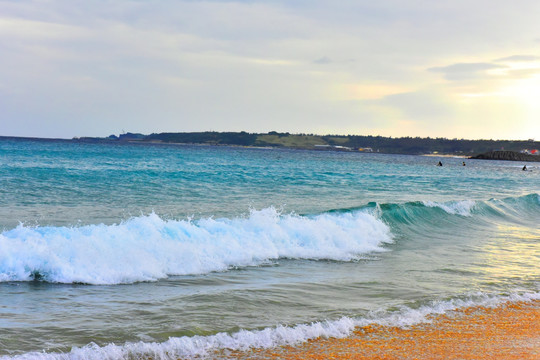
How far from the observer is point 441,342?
19.3 feet

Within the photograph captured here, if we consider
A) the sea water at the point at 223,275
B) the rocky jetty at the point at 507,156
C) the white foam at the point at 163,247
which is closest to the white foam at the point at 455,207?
the sea water at the point at 223,275

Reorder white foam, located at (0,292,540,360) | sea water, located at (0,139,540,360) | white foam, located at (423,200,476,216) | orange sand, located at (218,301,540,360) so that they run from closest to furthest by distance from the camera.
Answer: white foam, located at (0,292,540,360)
orange sand, located at (218,301,540,360)
sea water, located at (0,139,540,360)
white foam, located at (423,200,476,216)

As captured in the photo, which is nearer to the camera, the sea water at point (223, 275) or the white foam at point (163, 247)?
the sea water at point (223, 275)

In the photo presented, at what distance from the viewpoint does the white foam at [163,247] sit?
8.20 meters

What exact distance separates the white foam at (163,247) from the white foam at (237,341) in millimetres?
3030

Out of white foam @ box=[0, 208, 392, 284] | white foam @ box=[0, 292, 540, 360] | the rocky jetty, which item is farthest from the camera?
the rocky jetty

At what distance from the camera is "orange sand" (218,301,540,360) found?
537cm

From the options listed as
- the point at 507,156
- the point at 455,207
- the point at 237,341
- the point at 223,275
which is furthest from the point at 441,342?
the point at 507,156

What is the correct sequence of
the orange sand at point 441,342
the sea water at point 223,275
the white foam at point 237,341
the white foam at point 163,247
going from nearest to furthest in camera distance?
the white foam at point 237,341
the orange sand at point 441,342
the sea water at point 223,275
the white foam at point 163,247

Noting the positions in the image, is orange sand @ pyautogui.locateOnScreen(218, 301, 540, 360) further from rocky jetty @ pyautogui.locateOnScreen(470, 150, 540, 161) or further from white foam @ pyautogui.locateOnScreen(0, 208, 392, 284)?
rocky jetty @ pyautogui.locateOnScreen(470, 150, 540, 161)

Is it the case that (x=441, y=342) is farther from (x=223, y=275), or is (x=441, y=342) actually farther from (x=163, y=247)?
(x=163, y=247)

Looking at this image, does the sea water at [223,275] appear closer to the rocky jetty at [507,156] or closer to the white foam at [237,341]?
the white foam at [237,341]

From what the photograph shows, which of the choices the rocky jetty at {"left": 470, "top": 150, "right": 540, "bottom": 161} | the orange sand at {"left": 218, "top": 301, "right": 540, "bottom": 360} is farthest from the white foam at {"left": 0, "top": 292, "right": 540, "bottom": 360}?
the rocky jetty at {"left": 470, "top": 150, "right": 540, "bottom": 161}

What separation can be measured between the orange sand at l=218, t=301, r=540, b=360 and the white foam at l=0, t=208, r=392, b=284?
3776 millimetres
